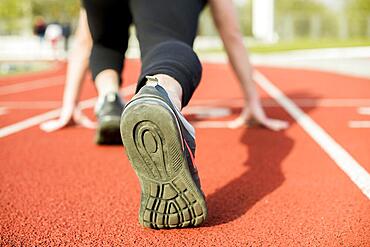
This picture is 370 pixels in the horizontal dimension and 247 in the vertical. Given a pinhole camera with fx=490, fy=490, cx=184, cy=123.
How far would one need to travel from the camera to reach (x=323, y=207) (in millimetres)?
2041

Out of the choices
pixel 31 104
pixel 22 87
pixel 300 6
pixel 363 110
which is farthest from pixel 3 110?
pixel 300 6

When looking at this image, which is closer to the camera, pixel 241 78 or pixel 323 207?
pixel 323 207

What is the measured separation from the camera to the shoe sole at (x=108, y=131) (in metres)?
3.04

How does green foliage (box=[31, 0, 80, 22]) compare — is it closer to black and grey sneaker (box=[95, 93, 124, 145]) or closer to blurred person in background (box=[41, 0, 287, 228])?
black and grey sneaker (box=[95, 93, 124, 145])

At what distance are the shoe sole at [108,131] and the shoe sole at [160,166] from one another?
136cm

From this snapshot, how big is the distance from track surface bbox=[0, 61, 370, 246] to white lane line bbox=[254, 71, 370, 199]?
0.16 ft

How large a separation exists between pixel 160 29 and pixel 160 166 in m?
0.80

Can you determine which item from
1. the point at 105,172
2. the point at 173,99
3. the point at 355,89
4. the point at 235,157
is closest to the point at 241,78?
the point at 235,157

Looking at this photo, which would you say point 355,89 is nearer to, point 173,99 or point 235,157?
point 235,157

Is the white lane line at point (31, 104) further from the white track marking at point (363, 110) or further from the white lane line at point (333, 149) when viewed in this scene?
the white track marking at point (363, 110)

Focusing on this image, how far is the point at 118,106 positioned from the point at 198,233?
1.46m

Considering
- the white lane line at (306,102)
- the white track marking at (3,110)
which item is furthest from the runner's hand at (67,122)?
the white lane line at (306,102)

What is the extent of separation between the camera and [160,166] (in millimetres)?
1650

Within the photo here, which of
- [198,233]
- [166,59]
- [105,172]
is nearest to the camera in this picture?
[198,233]
